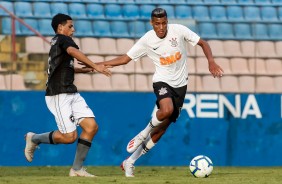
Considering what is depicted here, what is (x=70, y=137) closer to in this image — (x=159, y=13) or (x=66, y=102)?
(x=66, y=102)

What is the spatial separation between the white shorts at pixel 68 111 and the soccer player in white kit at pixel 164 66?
689 mm

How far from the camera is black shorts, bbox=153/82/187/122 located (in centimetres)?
1101

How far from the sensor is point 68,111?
10656 millimetres

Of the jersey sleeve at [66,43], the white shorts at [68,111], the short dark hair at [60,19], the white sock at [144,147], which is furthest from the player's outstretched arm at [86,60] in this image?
the white sock at [144,147]

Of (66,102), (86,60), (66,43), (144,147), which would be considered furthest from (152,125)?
(66,43)

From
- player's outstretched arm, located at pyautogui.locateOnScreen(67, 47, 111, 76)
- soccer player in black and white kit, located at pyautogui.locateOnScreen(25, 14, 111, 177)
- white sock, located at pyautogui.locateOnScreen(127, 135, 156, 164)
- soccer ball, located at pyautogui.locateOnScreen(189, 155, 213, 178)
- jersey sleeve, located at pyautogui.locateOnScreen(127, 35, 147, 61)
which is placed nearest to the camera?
player's outstretched arm, located at pyautogui.locateOnScreen(67, 47, 111, 76)

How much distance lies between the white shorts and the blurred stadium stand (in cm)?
462

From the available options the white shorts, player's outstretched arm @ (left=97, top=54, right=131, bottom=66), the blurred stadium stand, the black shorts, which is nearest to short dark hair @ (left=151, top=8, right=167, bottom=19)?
player's outstretched arm @ (left=97, top=54, right=131, bottom=66)

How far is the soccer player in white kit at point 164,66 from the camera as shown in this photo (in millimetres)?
10898

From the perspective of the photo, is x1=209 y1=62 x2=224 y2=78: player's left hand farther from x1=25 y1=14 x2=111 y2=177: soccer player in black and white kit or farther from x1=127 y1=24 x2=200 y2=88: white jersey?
x1=25 y1=14 x2=111 y2=177: soccer player in black and white kit

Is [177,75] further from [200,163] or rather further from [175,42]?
[200,163]

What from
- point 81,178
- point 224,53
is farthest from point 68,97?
point 224,53

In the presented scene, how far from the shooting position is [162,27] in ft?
35.5

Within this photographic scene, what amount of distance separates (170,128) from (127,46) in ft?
6.49
